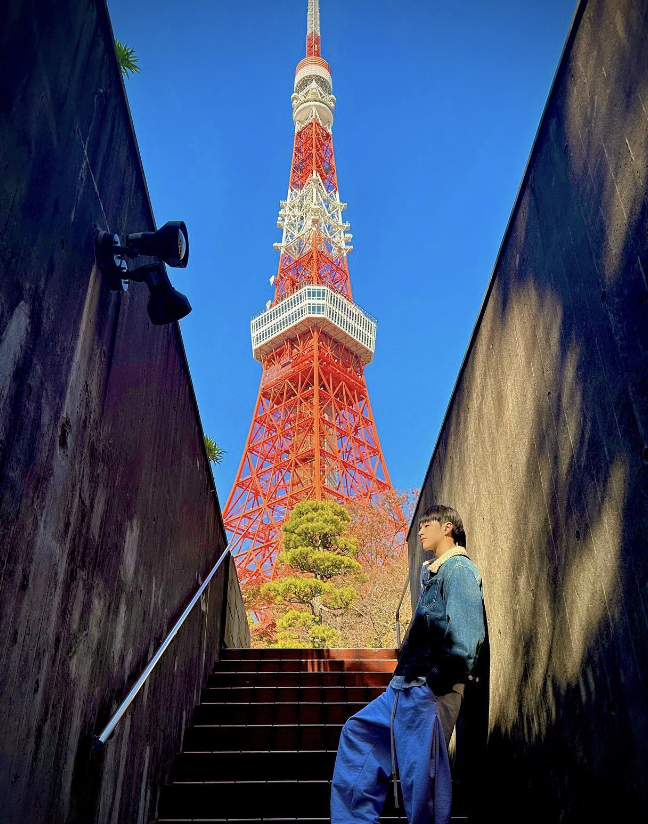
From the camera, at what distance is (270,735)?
312cm

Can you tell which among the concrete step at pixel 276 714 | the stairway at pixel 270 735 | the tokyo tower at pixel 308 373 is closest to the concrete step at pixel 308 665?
the stairway at pixel 270 735

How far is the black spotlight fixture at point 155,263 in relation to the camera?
2002 millimetres

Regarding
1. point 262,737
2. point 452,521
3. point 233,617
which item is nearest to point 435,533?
point 452,521

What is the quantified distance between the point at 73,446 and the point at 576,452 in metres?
1.35

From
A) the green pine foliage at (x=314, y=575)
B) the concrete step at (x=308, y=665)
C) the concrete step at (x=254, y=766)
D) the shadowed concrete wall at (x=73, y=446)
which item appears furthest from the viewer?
the green pine foliage at (x=314, y=575)

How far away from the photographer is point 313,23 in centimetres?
3925

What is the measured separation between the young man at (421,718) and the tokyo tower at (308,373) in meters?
16.7

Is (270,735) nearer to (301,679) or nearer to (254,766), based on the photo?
(254,766)

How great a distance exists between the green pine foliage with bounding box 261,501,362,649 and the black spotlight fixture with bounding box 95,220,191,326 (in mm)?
11793

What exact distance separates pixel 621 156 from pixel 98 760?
6.93 ft

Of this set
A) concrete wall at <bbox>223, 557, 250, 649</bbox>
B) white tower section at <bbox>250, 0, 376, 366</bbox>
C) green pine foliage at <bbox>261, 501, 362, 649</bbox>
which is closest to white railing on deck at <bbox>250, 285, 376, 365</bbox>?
white tower section at <bbox>250, 0, 376, 366</bbox>

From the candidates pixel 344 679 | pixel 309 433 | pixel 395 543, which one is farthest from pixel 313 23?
pixel 344 679

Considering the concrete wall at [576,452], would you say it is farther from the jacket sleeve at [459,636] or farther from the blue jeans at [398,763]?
the blue jeans at [398,763]

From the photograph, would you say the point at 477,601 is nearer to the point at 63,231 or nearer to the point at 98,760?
the point at 98,760
